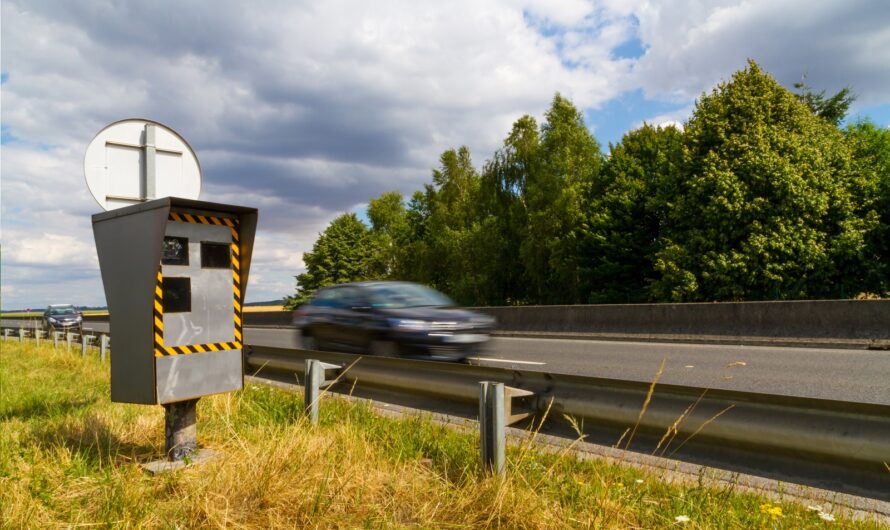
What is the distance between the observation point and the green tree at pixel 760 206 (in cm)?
2792

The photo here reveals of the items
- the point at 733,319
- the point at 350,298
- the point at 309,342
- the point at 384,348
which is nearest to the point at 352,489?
the point at 384,348

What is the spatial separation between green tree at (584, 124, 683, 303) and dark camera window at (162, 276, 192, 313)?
34667mm

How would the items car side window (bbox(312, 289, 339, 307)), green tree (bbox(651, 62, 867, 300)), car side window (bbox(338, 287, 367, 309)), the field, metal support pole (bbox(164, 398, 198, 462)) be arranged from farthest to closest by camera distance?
green tree (bbox(651, 62, 867, 300))
car side window (bbox(312, 289, 339, 307))
car side window (bbox(338, 287, 367, 309))
metal support pole (bbox(164, 398, 198, 462))
the field

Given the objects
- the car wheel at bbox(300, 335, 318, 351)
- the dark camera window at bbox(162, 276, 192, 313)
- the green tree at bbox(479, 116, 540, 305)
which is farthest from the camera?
the green tree at bbox(479, 116, 540, 305)

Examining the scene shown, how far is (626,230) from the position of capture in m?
39.4

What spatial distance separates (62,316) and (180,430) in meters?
41.3

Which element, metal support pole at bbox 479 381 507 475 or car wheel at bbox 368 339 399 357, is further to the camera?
car wheel at bbox 368 339 399 357

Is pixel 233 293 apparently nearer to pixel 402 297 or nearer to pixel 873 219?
pixel 402 297

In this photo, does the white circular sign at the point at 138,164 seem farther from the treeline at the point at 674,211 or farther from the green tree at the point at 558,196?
the green tree at the point at 558,196

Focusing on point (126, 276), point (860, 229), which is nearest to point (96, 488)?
point (126, 276)

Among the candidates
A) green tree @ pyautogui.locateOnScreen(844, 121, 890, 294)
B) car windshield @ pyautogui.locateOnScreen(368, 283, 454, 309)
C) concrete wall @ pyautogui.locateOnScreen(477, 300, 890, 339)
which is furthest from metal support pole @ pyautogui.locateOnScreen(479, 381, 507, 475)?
green tree @ pyautogui.locateOnScreen(844, 121, 890, 294)

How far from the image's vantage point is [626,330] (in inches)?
650

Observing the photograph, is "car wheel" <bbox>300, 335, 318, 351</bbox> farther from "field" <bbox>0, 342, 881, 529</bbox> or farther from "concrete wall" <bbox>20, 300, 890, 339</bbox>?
"concrete wall" <bbox>20, 300, 890, 339</bbox>

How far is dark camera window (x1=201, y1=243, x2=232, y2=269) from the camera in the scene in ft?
15.4
